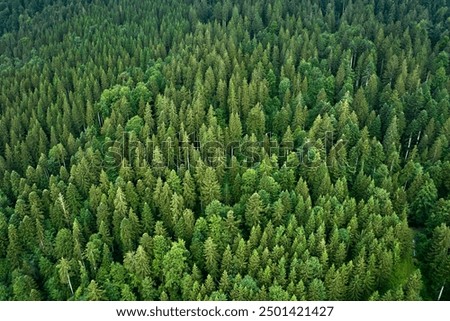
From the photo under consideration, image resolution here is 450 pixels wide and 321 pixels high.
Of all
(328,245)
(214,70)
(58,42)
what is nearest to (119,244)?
(328,245)

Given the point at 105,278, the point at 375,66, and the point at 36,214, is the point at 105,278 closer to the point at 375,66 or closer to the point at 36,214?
the point at 36,214

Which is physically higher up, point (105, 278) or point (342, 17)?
point (342, 17)

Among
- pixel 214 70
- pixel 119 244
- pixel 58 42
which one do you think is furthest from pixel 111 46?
pixel 119 244

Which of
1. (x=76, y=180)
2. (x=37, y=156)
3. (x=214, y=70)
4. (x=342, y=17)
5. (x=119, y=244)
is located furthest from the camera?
(x=342, y=17)

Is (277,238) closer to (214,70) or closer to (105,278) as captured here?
(105,278)

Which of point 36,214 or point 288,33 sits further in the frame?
point 288,33

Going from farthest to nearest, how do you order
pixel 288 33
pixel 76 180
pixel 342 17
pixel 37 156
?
pixel 342 17, pixel 288 33, pixel 37 156, pixel 76 180
